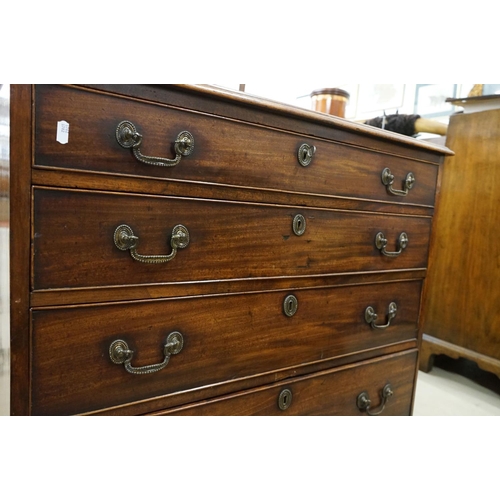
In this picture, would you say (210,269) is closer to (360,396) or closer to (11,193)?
(11,193)

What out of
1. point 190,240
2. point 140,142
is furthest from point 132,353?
point 140,142

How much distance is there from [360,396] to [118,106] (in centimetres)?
87

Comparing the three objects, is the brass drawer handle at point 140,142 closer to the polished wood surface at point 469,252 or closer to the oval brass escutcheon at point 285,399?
the oval brass escutcheon at point 285,399

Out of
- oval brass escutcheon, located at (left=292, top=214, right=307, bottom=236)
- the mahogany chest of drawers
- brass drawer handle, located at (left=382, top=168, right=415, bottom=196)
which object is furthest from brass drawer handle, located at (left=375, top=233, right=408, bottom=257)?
oval brass escutcheon, located at (left=292, top=214, right=307, bottom=236)

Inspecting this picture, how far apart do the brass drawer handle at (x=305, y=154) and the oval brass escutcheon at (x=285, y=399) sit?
50 cm

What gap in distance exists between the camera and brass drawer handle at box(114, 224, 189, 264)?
0.63 m

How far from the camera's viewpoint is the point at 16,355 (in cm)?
57

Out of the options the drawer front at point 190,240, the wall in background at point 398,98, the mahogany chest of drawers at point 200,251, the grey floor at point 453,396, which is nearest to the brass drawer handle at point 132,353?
the mahogany chest of drawers at point 200,251

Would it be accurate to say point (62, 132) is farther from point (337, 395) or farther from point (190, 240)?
point (337, 395)

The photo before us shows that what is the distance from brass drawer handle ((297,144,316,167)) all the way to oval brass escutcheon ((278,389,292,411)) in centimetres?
50

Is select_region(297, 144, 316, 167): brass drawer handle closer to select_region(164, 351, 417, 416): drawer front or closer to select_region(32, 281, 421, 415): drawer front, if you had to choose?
select_region(32, 281, 421, 415): drawer front

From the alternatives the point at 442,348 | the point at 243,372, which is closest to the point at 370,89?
the point at 442,348

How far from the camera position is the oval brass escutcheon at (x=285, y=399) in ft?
2.84

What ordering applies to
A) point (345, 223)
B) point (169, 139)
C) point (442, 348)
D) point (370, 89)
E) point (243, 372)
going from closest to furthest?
point (169, 139), point (243, 372), point (345, 223), point (442, 348), point (370, 89)
